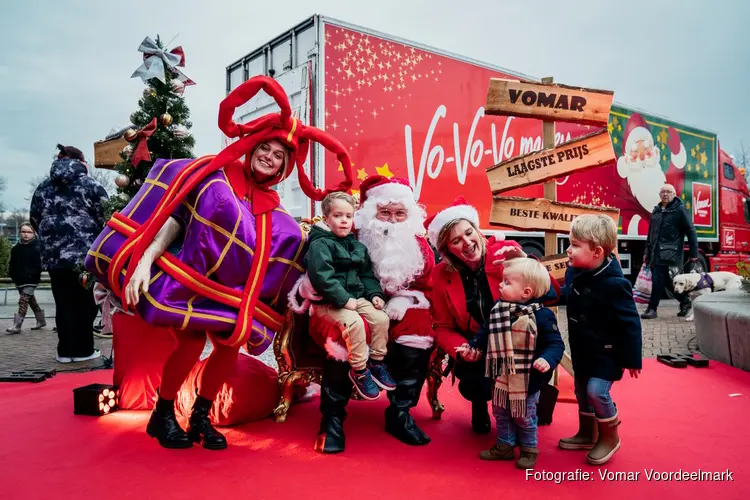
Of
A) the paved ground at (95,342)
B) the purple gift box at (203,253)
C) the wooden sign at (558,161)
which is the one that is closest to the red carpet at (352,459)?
the purple gift box at (203,253)

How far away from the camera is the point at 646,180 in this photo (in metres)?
9.91

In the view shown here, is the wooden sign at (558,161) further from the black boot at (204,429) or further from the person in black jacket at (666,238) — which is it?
the person in black jacket at (666,238)

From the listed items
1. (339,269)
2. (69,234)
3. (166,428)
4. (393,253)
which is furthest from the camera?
(69,234)

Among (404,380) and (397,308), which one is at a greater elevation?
(397,308)

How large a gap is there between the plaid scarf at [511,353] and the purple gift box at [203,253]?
1.15m

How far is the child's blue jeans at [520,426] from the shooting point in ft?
7.67

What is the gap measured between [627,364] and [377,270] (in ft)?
4.34

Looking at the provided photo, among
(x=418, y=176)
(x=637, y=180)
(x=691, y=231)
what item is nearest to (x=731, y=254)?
(x=637, y=180)

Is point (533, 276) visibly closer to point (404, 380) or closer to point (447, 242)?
point (447, 242)

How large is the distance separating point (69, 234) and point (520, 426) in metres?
4.15

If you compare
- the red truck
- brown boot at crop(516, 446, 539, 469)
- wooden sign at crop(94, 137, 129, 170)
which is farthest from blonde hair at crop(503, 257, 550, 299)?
the red truck

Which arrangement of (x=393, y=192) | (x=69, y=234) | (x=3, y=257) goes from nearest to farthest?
(x=393, y=192) → (x=69, y=234) → (x=3, y=257)

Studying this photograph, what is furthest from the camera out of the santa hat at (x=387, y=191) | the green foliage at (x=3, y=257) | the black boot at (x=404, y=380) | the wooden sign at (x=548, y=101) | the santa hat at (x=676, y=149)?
the green foliage at (x=3, y=257)

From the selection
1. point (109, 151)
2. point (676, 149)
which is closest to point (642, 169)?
point (676, 149)
